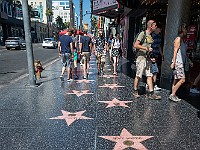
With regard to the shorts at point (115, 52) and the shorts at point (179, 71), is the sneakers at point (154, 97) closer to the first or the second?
the shorts at point (179, 71)

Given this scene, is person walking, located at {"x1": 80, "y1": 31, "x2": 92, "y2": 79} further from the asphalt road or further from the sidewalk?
the asphalt road

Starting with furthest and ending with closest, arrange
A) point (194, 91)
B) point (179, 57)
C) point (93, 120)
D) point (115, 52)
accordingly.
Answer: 1. point (115, 52)
2. point (194, 91)
3. point (179, 57)
4. point (93, 120)

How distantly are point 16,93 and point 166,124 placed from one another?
426 cm

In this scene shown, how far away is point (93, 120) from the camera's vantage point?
4145mm

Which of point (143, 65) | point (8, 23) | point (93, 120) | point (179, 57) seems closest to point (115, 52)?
point (143, 65)

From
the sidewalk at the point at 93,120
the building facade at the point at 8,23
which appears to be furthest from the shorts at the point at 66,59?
the building facade at the point at 8,23

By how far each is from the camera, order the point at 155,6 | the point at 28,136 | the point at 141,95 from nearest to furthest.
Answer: the point at 28,136, the point at 141,95, the point at 155,6

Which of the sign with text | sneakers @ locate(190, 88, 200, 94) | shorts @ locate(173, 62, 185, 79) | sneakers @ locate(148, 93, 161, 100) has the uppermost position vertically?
the sign with text

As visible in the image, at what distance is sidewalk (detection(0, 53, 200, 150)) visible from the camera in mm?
3281

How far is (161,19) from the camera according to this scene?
34.1 ft

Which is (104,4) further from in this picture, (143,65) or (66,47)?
(143,65)

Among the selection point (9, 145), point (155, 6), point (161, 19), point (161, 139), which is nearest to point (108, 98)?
point (161, 139)

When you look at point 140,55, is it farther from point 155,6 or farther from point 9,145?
point 155,6

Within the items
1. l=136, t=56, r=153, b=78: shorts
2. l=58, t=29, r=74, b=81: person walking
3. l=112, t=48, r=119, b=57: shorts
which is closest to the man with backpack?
l=136, t=56, r=153, b=78: shorts
